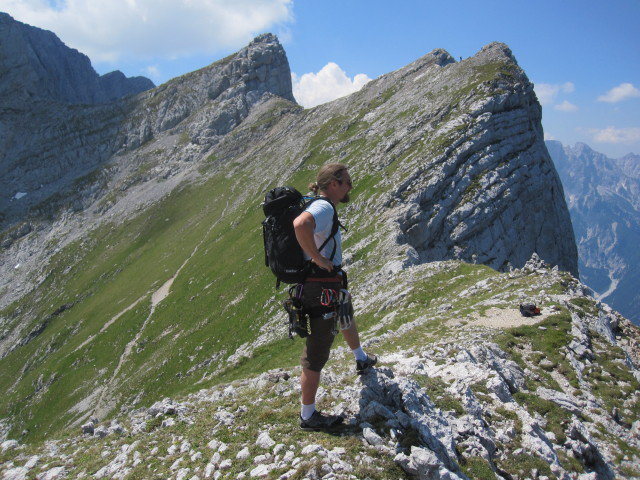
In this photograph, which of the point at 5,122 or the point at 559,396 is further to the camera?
the point at 5,122

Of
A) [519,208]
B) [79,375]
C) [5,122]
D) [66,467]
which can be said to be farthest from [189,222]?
[5,122]

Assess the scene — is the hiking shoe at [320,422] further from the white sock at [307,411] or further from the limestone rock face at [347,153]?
the limestone rock face at [347,153]

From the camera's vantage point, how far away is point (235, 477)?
712 cm

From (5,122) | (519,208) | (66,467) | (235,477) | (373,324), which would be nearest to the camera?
(235,477)

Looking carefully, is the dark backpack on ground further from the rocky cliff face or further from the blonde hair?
the blonde hair

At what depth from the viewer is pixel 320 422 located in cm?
790

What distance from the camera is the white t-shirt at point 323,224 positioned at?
7.11 metres

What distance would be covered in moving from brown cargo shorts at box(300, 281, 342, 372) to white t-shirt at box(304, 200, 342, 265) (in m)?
0.60

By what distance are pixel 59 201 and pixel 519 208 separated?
Result: 140516 millimetres

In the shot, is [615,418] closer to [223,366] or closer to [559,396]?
[559,396]

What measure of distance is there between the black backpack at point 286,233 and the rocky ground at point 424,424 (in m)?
3.34

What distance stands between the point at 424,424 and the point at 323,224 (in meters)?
4.48

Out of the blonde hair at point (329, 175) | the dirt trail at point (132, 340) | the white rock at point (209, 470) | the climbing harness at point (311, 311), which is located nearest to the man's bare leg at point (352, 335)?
the climbing harness at point (311, 311)

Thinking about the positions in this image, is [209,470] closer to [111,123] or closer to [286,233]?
[286,233]
